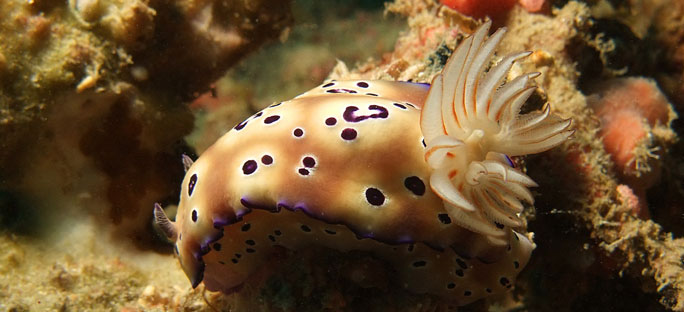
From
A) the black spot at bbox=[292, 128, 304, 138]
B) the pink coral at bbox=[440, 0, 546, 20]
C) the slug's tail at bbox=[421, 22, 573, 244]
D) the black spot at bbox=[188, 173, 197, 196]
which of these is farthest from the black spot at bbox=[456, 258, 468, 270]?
the pink coral at bbox=[440, 0, 546, 20]

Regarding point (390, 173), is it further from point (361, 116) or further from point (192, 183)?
point (192, 183)

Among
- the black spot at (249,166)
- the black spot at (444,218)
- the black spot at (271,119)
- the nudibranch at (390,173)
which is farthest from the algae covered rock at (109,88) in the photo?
the black spot at (444,218)

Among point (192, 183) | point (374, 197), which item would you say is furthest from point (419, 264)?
point (192, 183)

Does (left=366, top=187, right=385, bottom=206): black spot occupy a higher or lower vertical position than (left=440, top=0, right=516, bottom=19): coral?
lower

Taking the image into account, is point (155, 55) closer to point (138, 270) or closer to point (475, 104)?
point (138, 270)

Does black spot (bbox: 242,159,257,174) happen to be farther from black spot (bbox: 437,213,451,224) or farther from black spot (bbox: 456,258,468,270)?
black spot (bbox: 456,258,468,270)

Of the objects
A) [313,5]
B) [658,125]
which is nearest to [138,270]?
[658,125]
